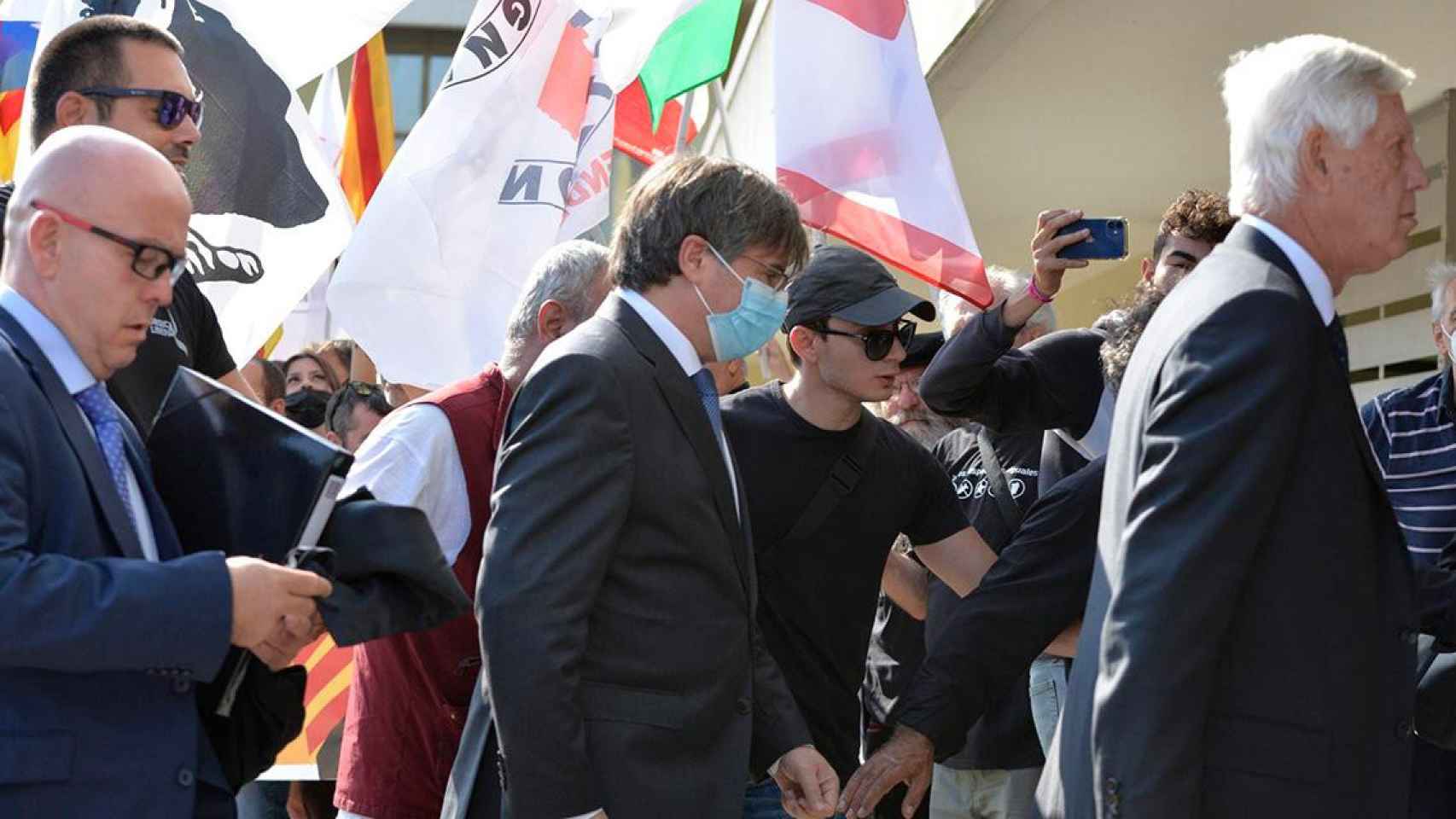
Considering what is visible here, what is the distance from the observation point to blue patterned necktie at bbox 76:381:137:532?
3.11 metres

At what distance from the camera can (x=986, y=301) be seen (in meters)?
6.84

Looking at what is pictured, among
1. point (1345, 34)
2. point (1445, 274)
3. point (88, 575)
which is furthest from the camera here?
point (1345, 34)

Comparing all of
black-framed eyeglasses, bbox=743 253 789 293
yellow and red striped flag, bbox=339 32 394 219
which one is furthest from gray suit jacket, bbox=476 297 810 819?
yellow and red striped flag, bbox=339 32 394 219

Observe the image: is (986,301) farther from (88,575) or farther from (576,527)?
(88,575)

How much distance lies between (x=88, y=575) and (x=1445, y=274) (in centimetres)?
402

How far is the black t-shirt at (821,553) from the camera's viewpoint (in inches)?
195

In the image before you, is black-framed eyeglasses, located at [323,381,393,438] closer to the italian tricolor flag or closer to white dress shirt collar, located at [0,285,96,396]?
the italian tricolor flag

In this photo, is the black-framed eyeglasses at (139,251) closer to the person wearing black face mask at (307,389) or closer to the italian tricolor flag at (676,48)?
the italian tricolor flag at (676,48)

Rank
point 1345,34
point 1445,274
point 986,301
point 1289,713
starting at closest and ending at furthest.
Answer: point 1289,713 → point 1445,274 → point 986,301 → point 1345,34

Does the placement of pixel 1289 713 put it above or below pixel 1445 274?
below

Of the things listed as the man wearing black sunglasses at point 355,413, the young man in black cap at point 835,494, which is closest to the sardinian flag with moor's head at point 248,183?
the man wearing black sunglasses at point 355,413

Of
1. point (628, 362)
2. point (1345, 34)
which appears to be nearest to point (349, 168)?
point (1345, 34)

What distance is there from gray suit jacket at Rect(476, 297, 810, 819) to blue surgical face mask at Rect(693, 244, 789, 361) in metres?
0.18

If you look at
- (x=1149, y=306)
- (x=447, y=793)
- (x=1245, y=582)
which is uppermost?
(x=1149, y=306)
